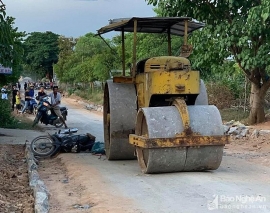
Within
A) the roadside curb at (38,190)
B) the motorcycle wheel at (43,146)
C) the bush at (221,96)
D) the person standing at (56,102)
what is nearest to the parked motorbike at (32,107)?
the person standing at (56,102)

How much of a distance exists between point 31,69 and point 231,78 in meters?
70.6

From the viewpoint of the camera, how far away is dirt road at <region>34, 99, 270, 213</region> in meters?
6.85

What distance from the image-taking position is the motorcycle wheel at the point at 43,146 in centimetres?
1191

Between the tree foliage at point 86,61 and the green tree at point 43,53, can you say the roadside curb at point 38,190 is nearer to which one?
the tree foliage at point 86,61

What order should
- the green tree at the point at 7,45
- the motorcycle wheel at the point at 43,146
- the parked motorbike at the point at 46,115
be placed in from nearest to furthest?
the green tree at the point at 7,45, the motorcycle wheel at the point at 43,146, the parked motorbike at the point at 46,115

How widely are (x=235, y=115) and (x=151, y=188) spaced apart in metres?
11.7

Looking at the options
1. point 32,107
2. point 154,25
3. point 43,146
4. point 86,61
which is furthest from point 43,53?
point 154,25

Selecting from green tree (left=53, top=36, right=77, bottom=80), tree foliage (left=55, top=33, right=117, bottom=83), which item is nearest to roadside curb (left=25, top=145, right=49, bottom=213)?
tree foliage (left=55, top=33, right=117, bottom=83)

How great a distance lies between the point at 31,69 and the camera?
8944 cm

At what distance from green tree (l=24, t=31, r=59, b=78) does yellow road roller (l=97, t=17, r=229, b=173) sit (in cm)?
7693

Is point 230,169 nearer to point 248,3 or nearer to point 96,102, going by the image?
point 248,3

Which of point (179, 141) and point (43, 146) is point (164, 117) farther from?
point (43, 146)

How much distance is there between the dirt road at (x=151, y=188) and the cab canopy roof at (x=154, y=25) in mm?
2769

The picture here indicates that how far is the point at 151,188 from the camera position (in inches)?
313
